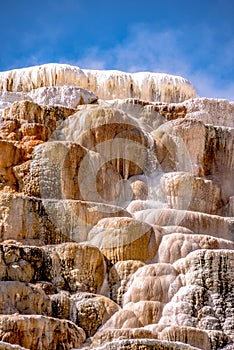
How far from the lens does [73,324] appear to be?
1496 centimetres

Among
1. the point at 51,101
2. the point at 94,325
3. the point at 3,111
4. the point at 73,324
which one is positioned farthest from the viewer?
the point at 51,101

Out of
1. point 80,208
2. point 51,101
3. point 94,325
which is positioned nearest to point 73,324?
point 94,325

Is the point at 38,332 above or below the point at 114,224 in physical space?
below

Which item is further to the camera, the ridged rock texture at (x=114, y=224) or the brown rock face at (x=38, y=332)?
the ridged rock texture at (x=114, y=224)

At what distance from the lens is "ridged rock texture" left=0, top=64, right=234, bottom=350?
50.7 feet

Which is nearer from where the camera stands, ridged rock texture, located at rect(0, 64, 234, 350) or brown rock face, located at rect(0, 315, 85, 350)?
brown rock face, located at rect(0, 315, 85, 350)

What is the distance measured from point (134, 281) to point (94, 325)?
4.81 ft

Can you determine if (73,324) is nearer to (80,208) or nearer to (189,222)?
(80,208)

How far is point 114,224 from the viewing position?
18.5 metres

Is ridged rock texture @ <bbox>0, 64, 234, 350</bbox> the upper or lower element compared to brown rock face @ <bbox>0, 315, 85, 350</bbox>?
upper

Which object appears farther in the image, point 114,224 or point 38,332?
point 114,224

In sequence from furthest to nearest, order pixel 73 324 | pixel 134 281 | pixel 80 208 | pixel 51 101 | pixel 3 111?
1. pixel 51 101
2. pixel 3 111
3. pixel 80 208
4. pixel 134 281
5. pixel 73 324

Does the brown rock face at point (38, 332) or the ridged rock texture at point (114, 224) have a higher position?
the ridged rock texture at point (114, 224)

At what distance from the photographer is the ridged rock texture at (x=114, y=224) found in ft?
50.7
